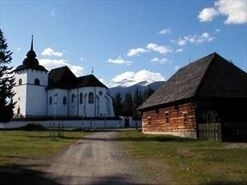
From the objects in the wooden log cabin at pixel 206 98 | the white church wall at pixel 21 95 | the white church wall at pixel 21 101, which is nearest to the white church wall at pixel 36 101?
the white church wall at pixel 21 101

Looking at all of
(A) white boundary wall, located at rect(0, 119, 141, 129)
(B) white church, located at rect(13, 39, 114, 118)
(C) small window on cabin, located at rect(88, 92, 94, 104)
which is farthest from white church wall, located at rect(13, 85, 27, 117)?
(A) white boundary wall, located at rect(0, 119, 141, 129)

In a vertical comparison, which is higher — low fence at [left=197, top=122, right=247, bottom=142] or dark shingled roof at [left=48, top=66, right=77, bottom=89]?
dark shingled roof at [left=48, top=66, right=77, bottom=89]

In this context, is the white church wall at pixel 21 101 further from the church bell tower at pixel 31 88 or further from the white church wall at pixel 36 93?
the white church wall at pixel 36 93

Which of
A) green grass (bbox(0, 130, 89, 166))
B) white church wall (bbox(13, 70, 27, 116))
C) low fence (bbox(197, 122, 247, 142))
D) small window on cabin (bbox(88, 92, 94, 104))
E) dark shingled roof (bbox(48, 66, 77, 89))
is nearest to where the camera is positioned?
green grass (bbox(0, 130, 89, 166))

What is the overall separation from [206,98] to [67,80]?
69951mm

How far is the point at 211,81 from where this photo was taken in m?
37.2

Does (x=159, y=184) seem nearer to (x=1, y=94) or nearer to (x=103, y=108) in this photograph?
(x=1, y=94)

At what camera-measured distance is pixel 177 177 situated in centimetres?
1445

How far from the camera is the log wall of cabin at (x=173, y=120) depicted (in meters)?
36.6

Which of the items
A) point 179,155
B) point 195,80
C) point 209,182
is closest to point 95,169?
point 209,182

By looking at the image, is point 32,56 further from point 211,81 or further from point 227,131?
point 227,131

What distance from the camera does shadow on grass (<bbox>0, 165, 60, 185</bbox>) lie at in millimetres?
13398

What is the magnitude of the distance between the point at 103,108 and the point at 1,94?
1773 inches

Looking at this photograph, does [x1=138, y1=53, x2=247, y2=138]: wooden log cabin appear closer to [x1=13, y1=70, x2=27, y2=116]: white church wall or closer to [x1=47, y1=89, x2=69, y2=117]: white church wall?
[x1=13, y1=70, x2=27, y2=116]: white church wall
